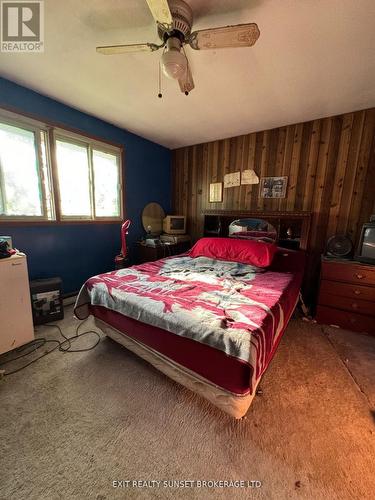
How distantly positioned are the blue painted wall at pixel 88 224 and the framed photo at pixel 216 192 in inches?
39.9

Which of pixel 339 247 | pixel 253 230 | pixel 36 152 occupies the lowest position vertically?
pixel 339 247

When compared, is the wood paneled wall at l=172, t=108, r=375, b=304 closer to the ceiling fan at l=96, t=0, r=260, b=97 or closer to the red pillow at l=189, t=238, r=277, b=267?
the red pillow at l=189, t=238, r=277, b=267

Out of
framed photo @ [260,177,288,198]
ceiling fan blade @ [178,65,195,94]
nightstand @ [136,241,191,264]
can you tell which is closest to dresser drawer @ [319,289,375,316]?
framed photo @ [260,177,288,198]

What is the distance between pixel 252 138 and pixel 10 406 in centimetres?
392

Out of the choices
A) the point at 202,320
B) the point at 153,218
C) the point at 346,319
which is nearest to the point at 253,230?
the point at 346,319

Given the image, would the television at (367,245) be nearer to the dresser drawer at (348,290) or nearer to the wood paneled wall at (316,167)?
the dresser drawer at (348,290)

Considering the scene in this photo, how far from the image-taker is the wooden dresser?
2.12m

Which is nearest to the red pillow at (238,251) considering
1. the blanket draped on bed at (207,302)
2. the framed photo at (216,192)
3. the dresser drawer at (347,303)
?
the blanket draped on bed at (207,302)

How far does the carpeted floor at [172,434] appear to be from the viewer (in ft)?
3.04

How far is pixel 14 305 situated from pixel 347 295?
3.34 metres

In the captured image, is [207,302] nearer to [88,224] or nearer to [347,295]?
[347,295]

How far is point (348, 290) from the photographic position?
7.23 feet

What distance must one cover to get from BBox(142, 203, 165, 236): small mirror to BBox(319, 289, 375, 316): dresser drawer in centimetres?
281

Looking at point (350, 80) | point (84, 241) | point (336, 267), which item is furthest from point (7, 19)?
point (336, 267)
